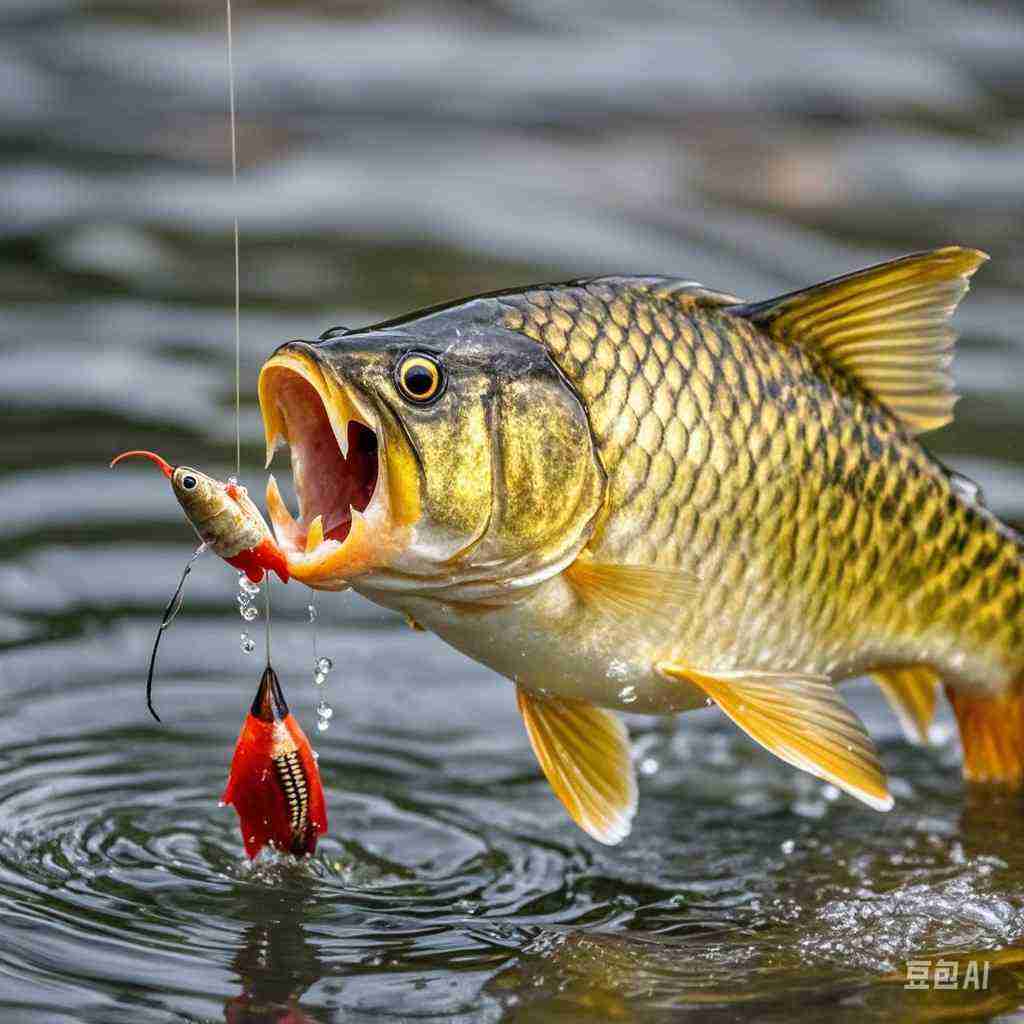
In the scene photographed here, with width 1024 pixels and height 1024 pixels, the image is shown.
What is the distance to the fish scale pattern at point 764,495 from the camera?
3.75m

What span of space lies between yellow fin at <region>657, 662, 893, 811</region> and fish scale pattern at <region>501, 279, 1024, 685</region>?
0.18 feet

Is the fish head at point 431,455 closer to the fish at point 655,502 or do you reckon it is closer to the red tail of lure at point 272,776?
the fish at point 655,502

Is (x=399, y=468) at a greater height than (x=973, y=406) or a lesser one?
greater

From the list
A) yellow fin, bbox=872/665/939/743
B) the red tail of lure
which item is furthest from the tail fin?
the red tail of lure

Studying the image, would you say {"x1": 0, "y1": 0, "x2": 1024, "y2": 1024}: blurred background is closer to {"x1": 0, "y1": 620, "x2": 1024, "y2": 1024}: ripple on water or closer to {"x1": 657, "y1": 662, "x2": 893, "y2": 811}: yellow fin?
{"x1": 0, "y1": 620, "x2": 1024, "y2": 1024}: ripple on water

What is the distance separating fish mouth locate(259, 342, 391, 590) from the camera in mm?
3434

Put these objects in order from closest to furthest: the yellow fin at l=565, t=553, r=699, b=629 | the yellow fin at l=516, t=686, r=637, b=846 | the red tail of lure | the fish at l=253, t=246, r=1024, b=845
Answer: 1. the fish at l=253, t=246, r=1024, b=845
2. the yellow fin at l=565, t=553, r=699, b=629
3. the red tail of lure
4. the yellow fin at l=516, t=686, r=637, b=846

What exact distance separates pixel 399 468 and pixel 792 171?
706 cm

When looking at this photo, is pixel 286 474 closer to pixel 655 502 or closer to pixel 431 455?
pixel 655 502

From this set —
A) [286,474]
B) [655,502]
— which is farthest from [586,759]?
[286,474]

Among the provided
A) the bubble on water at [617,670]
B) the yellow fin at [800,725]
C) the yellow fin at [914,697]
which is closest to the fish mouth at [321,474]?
the bubble on water at [617,670]

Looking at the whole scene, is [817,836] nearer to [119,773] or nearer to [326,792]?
[326,792]

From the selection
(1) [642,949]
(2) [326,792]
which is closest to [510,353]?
(1) [642,949]

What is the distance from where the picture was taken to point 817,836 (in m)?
4.58
